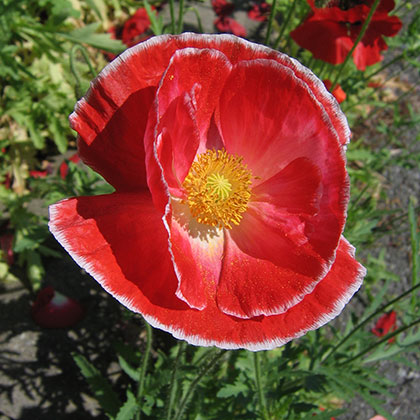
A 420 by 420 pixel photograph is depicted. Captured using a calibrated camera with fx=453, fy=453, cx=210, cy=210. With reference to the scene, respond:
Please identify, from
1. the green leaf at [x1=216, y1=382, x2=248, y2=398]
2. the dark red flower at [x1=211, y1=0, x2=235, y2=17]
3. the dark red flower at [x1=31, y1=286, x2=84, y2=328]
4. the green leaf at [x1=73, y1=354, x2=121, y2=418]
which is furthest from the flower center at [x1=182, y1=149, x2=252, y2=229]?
the dark red flower at [x1=211, y1=0, x2=235, y2=17]

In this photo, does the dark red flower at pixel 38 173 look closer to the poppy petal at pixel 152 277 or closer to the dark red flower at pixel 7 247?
the dark red flower at pixel 7 247

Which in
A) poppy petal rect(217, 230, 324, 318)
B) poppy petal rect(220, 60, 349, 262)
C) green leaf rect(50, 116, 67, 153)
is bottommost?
green leaf rect(50, 116, 67, 153)

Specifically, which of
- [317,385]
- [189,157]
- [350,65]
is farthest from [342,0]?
[317,385]

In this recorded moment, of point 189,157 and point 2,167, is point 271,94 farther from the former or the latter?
point 2,167

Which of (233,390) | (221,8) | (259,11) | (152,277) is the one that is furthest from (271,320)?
(259,11)

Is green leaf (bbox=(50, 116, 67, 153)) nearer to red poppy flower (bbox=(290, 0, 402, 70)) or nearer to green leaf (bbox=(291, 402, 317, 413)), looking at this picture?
red poppy flower (bbox=(290, 0, 402, 70))

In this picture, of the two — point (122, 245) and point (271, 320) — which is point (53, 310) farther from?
point (271, 320)

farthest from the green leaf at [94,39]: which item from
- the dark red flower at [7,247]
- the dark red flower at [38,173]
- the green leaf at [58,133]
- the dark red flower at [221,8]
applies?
the dark red flower at [221,8]
